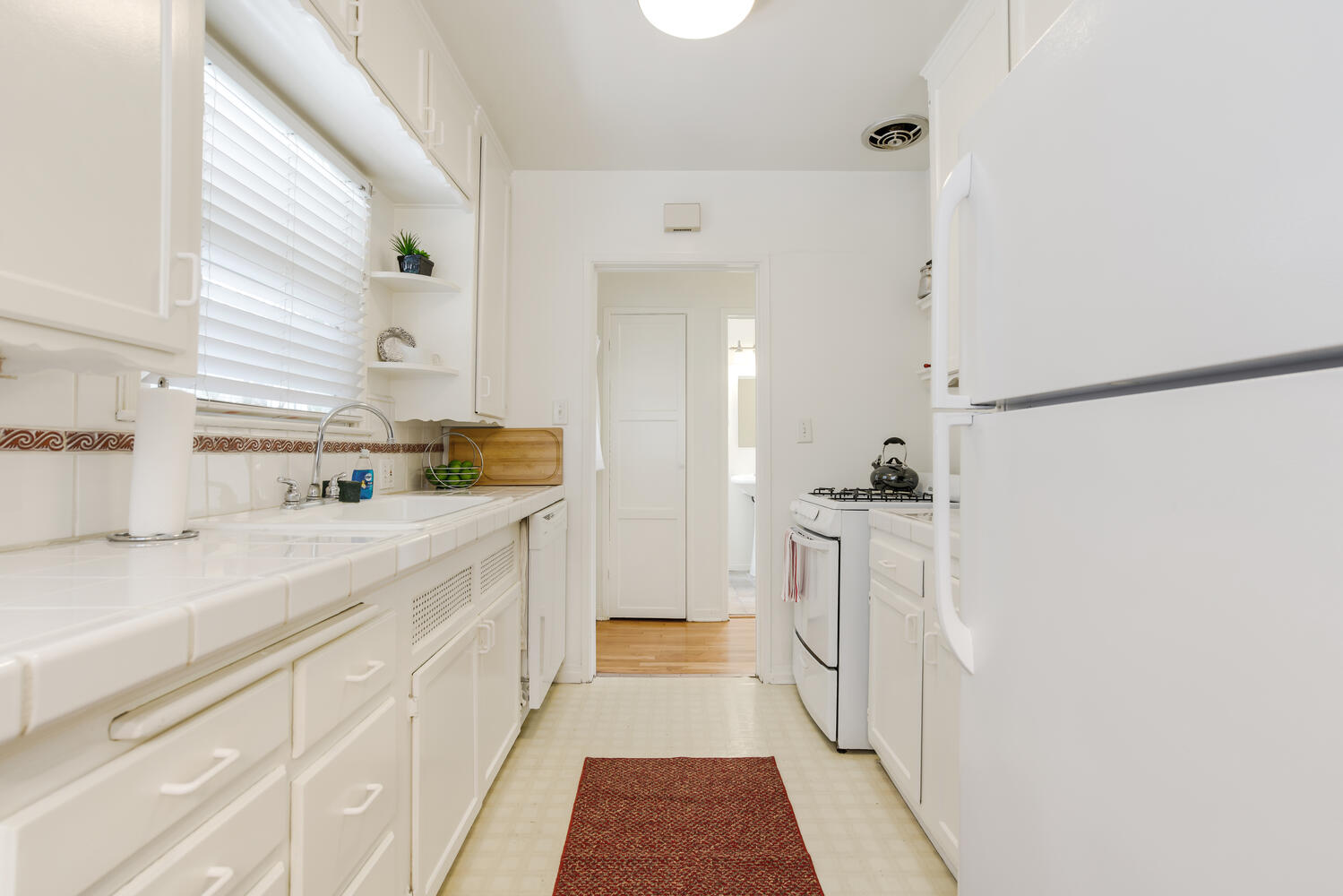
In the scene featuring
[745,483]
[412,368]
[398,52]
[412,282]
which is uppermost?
[398,52]

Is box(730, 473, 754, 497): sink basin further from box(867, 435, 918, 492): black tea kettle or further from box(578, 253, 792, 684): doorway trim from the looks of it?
box(867, 435, 918, 492): black tea kettle

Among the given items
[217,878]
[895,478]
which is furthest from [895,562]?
[217,878]

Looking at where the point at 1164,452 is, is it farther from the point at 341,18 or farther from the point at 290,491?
the point at 290,491

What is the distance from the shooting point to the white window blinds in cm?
150

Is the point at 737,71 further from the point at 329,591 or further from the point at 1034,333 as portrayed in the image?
the point at 329,591

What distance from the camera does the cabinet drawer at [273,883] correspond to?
0.76 m

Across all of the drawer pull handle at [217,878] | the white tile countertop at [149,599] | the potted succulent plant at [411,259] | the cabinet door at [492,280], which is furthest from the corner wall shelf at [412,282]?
the drawer pull handle at [217,878]

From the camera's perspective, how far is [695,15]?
5.96 feet

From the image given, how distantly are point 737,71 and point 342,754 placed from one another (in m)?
2.39

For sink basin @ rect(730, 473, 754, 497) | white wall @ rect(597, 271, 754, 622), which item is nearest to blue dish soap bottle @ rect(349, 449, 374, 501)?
white wall @ rect(597, 271, 754, 622)

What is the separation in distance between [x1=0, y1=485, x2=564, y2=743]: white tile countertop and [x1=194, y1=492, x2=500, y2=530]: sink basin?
0.10 meters

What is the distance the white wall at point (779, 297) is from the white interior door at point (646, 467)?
1.07 metres

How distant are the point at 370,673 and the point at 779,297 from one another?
2493 mm

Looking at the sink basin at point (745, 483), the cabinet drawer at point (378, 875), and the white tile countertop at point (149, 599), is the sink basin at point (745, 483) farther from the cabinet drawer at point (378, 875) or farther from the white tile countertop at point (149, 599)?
the cabinet drawer at point (378, 875)
